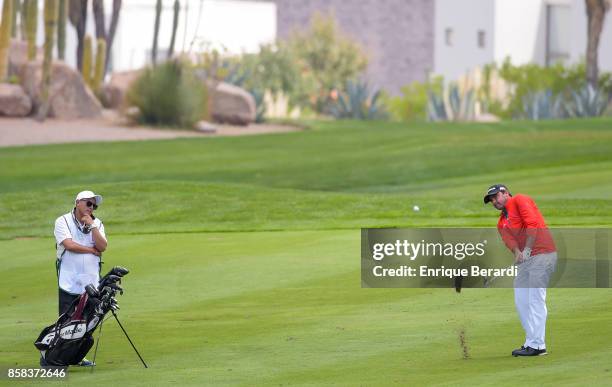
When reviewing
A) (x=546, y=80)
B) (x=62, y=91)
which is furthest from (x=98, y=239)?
(x=546, y=80)

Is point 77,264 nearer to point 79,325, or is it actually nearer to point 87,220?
point 87,220

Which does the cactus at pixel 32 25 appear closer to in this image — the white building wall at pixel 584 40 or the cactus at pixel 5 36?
the cactus at pixel 5 36

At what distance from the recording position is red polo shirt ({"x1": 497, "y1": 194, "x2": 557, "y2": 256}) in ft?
45.2

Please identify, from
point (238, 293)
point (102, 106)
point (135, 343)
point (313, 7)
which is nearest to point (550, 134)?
point (102, 106)

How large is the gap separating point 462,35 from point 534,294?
5643 cm

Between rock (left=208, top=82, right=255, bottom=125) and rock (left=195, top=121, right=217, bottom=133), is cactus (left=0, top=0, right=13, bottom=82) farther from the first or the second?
rock (left=208, top=82, right=255, bottom=125)

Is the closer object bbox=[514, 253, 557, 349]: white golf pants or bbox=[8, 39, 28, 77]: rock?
bbox=[514, 253, 557, 349]: white golf pants

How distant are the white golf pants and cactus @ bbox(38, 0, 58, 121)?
27.5 meters

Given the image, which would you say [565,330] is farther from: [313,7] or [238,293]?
[313,7]

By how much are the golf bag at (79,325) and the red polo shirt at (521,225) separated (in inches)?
134

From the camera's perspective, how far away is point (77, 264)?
14.4 m

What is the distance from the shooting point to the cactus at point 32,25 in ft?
135

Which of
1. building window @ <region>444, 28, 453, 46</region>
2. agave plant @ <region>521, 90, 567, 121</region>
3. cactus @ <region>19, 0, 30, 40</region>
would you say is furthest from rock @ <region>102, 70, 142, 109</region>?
building window @ <region>444, 28, 453, 46</region>

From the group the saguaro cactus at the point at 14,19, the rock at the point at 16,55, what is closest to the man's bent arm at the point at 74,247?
the rock at the point at 16,55
